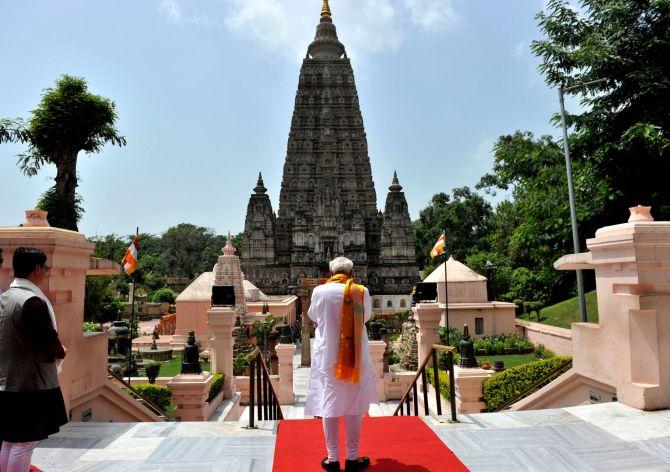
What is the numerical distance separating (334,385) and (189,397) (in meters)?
5.36

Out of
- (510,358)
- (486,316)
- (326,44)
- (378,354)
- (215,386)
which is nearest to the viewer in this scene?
(215,386)

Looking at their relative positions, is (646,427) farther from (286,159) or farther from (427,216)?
(427,216)

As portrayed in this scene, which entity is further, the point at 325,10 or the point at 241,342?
the point at 325,10

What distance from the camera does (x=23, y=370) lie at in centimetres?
299

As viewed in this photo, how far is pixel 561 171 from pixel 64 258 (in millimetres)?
18274

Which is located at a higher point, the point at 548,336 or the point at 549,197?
the point at 549,197

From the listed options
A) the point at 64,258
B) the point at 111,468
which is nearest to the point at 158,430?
the point at 111,468

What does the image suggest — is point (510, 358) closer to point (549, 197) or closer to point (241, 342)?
point (549, 197)

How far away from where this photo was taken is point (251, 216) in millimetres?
51656

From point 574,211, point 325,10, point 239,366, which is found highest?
point 325,10

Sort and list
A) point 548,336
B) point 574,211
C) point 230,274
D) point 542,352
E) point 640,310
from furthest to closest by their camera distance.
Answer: point 230,274, point 548,336, point 542,352, point 574,211, point 640,310

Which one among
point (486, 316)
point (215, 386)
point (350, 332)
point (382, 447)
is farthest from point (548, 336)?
point (350, 332)

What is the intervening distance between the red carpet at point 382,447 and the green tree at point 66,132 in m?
17.4

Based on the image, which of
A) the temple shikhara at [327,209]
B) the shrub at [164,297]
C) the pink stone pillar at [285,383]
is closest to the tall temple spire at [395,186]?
the temple shikhara at [327,209]
